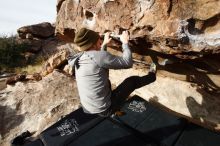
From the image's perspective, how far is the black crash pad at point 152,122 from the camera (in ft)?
11.0

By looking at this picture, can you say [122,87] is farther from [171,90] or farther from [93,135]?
[171,90]

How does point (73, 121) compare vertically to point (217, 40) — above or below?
below

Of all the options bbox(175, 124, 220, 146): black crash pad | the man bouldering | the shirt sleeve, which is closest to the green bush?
the man bouldering

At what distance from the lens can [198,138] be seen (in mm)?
3299

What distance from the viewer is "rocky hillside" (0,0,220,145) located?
3.21m

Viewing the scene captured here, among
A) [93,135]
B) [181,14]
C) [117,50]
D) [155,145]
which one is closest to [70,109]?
[117,50]

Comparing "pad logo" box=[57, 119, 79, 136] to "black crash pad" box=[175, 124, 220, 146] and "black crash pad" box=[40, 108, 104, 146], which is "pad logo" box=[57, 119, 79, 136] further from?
"black crash pad" box=[175, 124, 220, 146]

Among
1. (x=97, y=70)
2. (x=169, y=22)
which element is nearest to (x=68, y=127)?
(x=97, y=70)

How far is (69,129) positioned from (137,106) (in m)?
0.99

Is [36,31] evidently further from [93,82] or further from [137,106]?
[93,82]

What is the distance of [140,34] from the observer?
363 centimetres

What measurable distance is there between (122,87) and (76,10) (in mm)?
1751

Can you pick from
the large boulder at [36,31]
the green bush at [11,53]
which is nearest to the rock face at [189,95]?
the green bush at [11,53]

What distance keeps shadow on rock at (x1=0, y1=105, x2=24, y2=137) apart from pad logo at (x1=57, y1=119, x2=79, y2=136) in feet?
6.69
